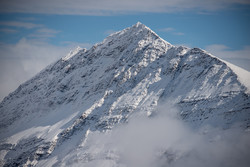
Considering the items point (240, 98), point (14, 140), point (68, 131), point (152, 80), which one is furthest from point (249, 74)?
point (14, 140)

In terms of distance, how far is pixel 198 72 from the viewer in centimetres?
16850

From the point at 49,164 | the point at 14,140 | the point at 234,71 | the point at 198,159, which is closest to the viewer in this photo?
the point at 198,159

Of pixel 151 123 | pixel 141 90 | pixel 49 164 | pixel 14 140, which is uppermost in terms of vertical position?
pixel 141 90

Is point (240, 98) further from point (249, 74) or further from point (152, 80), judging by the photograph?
point (152, 80)

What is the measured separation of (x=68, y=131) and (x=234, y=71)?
305 feet

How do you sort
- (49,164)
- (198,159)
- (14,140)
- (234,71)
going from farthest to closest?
(14,140) < (49,164) < (234,71) < (198,159)

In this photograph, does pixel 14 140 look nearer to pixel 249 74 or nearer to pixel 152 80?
pixel 152 80

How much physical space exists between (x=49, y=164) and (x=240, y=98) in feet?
331

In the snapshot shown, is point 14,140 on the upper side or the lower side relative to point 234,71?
lower

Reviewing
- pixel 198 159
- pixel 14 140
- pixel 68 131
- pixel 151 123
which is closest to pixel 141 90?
pixel 151 123

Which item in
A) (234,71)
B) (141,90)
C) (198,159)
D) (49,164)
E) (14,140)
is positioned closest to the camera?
(198,159)

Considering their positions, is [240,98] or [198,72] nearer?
[240,98]

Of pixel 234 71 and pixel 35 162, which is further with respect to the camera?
pixel 35 162

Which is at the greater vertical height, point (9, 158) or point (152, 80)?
point (152, 80)
